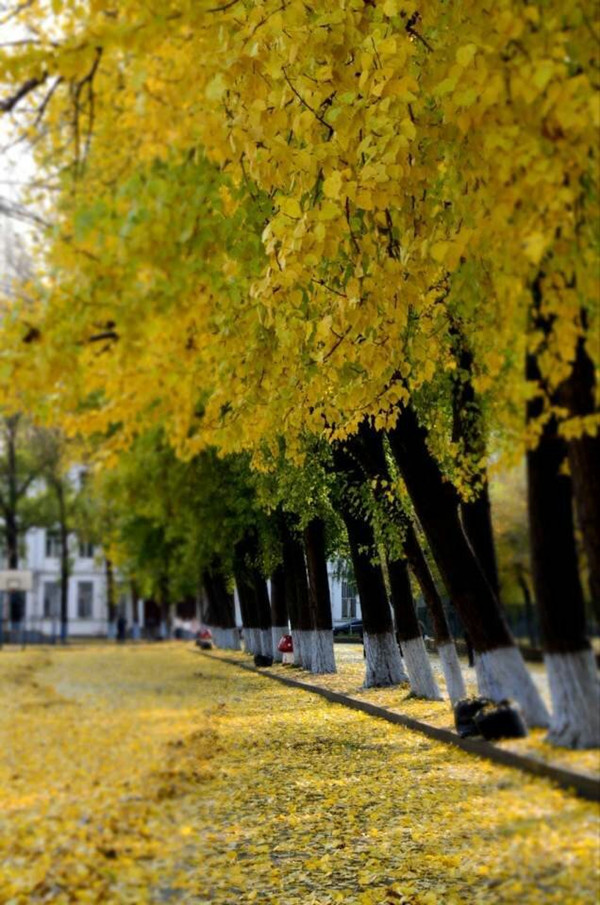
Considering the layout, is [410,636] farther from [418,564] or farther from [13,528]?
[13,528]

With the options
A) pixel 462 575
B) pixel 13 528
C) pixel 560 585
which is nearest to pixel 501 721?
pixel 462 575

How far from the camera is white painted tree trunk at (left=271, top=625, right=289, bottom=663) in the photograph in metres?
8.64

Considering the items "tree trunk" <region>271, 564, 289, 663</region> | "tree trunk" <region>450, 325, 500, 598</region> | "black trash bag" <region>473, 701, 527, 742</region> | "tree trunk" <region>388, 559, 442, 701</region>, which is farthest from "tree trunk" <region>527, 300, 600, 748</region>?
"tree trunk" <region>271, 564, 289, 663</region>

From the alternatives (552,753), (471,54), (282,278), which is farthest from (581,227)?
(552,753)

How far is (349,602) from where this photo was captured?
320 inches

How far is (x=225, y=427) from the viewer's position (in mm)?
8078

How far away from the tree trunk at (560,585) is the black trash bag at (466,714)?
3.98ft

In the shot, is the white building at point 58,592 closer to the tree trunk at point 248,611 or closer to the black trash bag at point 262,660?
the tree trunk at point 248,611

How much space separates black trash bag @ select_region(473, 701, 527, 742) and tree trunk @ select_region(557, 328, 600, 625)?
1.18 meters

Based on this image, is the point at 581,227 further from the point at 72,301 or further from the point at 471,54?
the point at 72,301

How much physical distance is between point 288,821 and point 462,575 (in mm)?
2430

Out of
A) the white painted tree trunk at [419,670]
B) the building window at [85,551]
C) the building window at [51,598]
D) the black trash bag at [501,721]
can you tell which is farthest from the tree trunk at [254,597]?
the building window at [51,598]

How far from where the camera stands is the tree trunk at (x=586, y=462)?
449cm

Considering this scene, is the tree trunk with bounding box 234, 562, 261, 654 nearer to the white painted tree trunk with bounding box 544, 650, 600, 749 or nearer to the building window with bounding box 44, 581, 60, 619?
the white painted tree trunk with bounding box 544, 650, 600, 749
